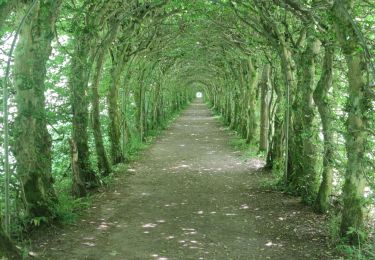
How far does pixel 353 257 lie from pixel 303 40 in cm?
557

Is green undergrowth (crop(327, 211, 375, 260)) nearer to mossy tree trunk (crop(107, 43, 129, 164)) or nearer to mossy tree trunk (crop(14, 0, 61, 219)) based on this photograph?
mossy tree trunk (crop(14, 0, 61, 219))

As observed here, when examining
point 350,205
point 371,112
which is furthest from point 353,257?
point 371,112

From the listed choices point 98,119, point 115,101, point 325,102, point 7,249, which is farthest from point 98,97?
point 7,249

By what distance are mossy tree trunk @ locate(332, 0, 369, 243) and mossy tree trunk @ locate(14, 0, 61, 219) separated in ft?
15.0

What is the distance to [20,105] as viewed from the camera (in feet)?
22.9

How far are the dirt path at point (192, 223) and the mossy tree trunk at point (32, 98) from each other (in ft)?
2.65

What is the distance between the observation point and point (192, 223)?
7812 mm

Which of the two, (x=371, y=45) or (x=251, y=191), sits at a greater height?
(x=371, y=45)

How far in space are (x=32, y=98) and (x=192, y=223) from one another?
3.59 metres

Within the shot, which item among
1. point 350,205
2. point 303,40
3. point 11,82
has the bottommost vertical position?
point 350,205

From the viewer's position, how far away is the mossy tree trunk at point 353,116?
551 cm

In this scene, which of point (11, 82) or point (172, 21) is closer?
point (11, 82)

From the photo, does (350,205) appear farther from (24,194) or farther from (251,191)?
(24,194)

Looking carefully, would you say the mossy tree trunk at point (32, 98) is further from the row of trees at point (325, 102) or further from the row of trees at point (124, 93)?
the row of trees at point (325, 102)
